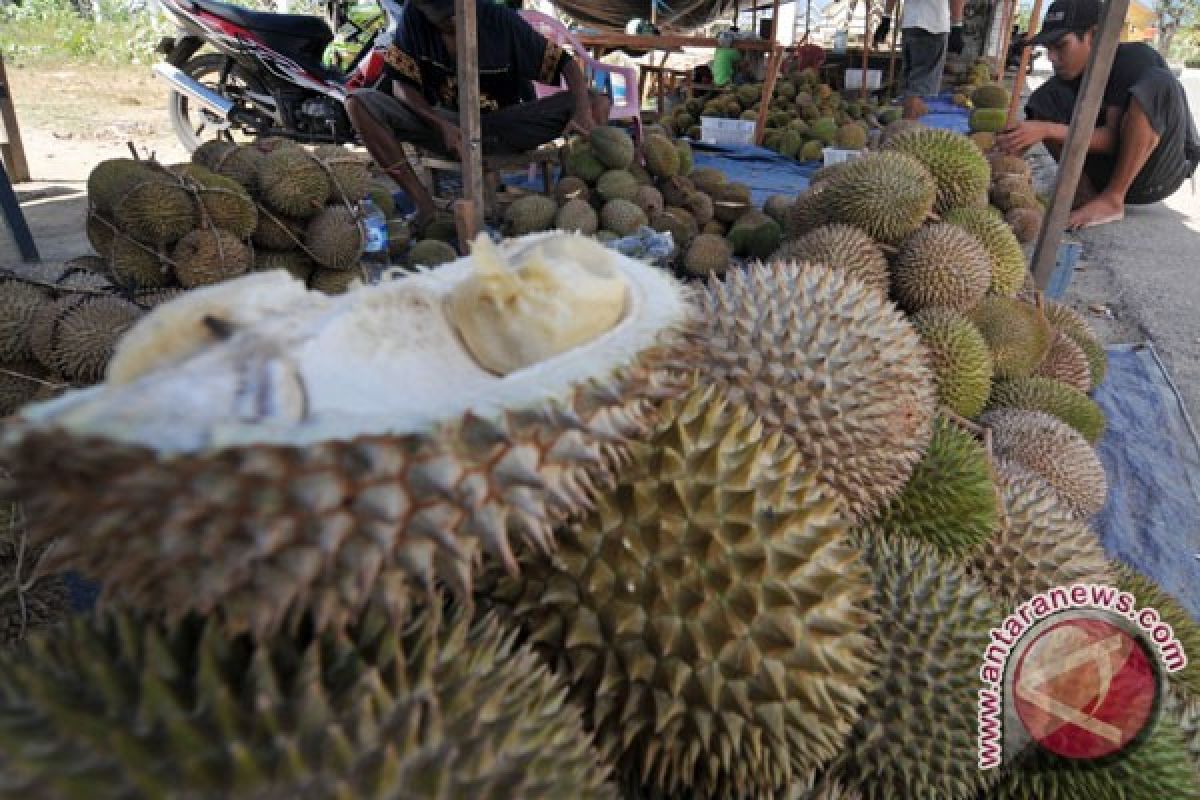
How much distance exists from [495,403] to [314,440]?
213 millimetres

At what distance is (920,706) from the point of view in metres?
1.36

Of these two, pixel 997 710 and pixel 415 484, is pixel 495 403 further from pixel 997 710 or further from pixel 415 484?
pixel 997 710

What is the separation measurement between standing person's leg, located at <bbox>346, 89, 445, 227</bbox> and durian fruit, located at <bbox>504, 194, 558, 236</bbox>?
66 cm

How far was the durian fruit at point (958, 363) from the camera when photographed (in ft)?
9.30

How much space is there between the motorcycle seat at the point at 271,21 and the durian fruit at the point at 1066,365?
279 inches

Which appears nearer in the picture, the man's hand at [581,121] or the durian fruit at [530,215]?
the durian fruit at [530,215]

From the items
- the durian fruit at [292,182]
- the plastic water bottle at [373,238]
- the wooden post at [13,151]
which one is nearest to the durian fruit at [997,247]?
the plastic water bottle at [373,238]

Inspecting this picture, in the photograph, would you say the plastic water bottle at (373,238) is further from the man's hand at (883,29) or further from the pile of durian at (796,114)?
the man's hand at (883,29)

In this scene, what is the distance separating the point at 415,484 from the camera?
0.83 meters

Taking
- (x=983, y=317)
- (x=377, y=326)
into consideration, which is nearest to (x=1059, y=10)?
(x=983, y=317)

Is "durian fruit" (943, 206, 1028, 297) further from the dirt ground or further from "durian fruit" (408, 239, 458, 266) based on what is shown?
the dirt ground

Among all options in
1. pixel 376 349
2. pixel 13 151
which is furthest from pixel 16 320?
pixel 13 151

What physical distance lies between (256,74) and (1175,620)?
8.20 m

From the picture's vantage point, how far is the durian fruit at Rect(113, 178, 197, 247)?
289 centimetres
